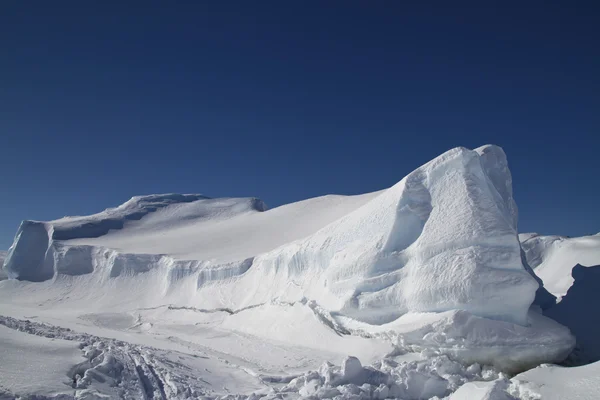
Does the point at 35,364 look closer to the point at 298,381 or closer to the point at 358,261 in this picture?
the point at 298,381

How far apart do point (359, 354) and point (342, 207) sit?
1666 centimetres

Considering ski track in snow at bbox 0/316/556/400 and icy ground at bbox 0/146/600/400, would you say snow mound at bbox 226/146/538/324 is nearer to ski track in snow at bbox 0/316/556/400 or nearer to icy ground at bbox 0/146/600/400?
icy ground at bbox 0/146/600/400

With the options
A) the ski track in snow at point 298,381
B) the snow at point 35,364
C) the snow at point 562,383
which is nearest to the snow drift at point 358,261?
the snow at point 562,383

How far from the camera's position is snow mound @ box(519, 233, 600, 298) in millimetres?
22925

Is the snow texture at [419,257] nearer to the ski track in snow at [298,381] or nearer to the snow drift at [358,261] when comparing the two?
the snow drift at [358,261]

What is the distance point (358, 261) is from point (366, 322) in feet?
5.54

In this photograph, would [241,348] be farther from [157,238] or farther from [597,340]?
[157,238]

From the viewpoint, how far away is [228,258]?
74.9ft

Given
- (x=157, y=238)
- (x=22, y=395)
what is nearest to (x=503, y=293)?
(x=22, y=395)

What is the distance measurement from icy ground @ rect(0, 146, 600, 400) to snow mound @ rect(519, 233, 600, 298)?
34.1 inches

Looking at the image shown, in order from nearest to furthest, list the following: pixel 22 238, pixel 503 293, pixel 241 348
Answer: pixel 503 293
pixel 241 348
pixel 22 238

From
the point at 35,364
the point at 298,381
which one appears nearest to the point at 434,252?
the point at 298,381

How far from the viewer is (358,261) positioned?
12625mm

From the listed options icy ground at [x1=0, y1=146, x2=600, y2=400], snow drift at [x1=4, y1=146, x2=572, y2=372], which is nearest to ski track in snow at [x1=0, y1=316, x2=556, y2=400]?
icy ground at [x1=0, y1=146, x2=600, y2=400]
